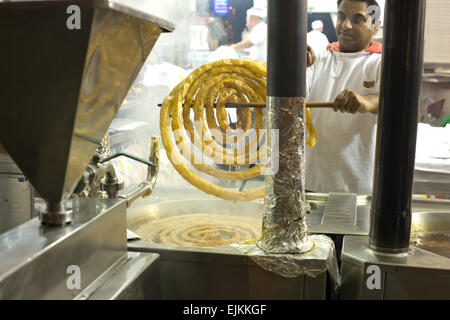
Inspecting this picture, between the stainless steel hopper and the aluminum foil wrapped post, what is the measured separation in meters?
0.21

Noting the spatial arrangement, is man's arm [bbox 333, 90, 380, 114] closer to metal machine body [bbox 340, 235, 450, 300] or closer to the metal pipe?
the metal pipe

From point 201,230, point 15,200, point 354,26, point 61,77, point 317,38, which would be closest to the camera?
point 61,77

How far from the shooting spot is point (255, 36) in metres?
3.44

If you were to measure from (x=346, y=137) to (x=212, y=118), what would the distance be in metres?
0.91

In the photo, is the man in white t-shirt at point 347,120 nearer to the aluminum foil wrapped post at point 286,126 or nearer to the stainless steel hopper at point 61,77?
the aluminum foil wrapped post at point 286,126

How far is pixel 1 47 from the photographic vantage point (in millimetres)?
624

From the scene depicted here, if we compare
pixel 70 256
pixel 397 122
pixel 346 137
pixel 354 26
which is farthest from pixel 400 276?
pixel 354 26

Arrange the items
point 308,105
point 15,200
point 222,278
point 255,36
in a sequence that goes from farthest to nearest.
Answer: point 255,36
point 15,200
point 308,105
point 222,278

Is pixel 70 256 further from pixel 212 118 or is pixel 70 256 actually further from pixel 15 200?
pixel 15 200

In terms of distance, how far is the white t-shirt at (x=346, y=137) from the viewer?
2.12m

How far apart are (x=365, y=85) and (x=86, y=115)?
167cm

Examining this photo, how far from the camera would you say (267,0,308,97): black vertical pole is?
84cm

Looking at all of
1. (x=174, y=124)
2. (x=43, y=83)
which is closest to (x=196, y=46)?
(x=174, y=124)

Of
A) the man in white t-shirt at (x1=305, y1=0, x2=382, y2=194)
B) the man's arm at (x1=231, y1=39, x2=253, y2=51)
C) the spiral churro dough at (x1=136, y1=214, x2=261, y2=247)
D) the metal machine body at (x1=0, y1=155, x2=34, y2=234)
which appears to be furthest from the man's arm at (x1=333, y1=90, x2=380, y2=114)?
the man's arm at (x1=231, y1=39, x2=253, y2=51)
